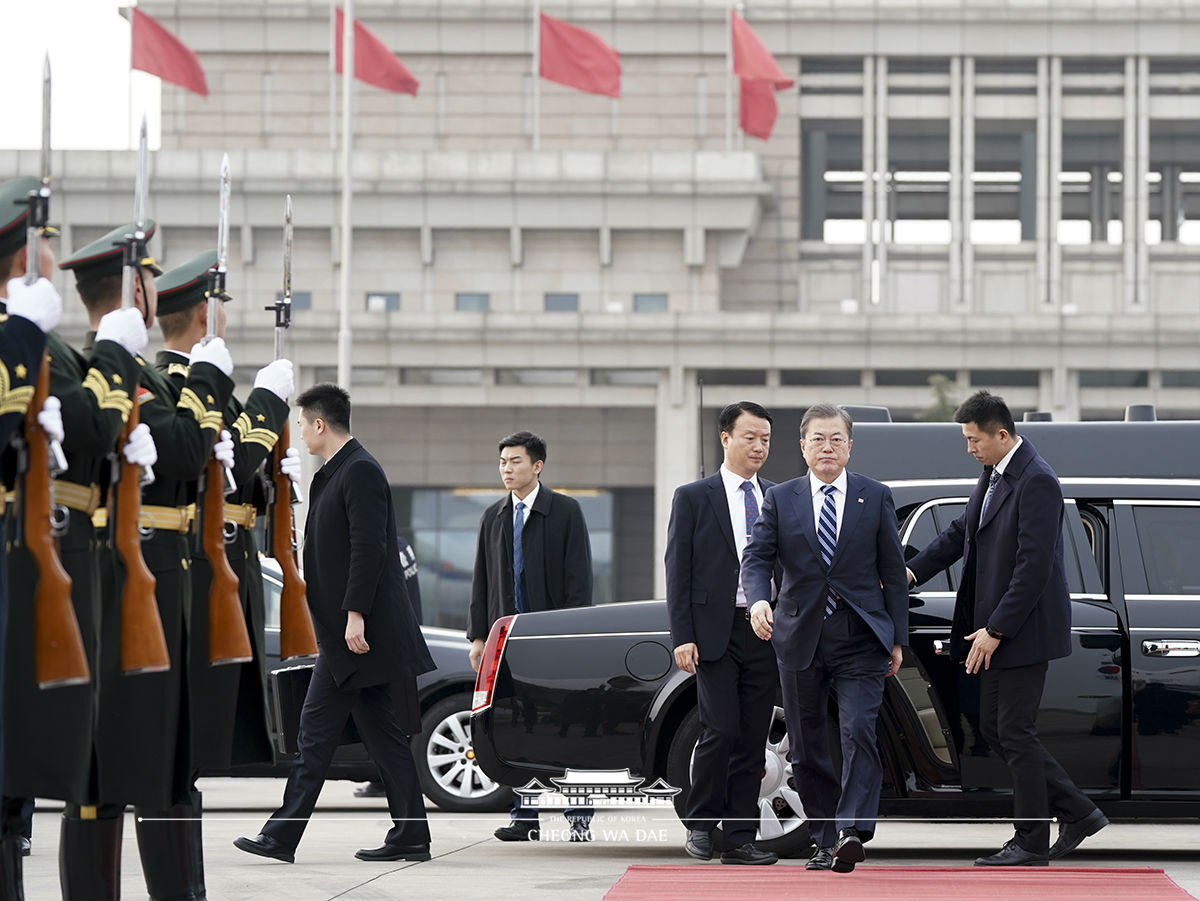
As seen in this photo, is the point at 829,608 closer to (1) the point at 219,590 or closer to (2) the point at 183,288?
(1) the point at 219,590

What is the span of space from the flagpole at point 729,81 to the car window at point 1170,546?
3714 cm

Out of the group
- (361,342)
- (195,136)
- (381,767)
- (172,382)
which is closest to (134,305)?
(172,382)

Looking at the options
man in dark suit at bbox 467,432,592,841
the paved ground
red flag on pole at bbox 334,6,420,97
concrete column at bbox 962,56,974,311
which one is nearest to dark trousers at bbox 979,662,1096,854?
the paved ground

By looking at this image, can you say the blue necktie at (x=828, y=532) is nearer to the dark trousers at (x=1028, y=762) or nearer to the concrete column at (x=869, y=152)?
the dark trousers at (x=1028, y=762)

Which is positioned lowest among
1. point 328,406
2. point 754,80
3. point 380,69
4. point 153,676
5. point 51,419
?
point 153,676

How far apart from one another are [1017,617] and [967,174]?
45.6 m

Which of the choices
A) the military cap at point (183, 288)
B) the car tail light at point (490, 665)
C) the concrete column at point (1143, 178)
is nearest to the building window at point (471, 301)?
the concrete column at point (1143, 178)

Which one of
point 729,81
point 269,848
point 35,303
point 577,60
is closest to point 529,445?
point 269,848

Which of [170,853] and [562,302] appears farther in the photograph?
[562,302]

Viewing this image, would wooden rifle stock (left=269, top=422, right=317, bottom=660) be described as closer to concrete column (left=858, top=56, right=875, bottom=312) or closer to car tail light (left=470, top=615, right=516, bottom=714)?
car tail light (left=470, top=615, right=516, bottom=714)

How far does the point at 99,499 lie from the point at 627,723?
3377 millimetres

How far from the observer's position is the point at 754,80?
45.0 meters

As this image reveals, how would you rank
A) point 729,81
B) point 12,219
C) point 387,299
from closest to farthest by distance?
Result: point 12,219, point 387,299, point 729,81

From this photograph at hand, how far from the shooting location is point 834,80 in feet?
170
